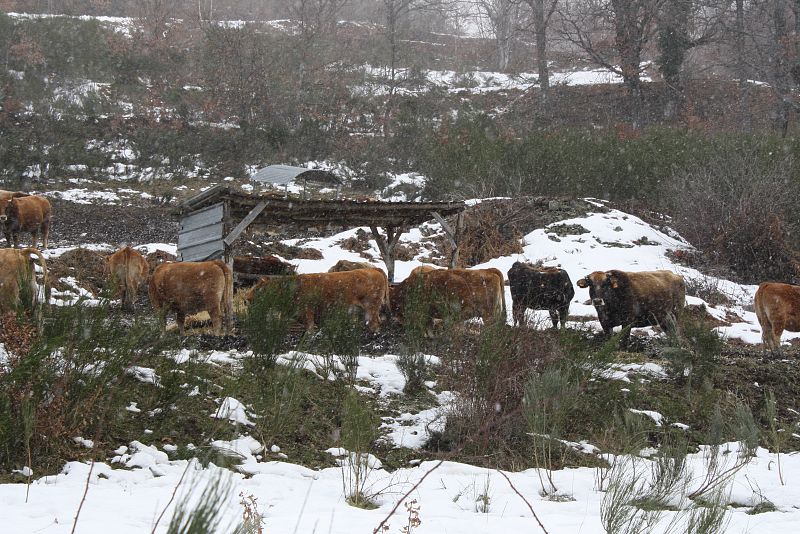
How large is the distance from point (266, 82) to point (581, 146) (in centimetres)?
1411

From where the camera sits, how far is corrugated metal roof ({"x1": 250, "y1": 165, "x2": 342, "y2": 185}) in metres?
21.2

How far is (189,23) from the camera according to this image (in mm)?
39938

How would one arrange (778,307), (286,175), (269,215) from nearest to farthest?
(778,307) → (269,215) → (286,175)

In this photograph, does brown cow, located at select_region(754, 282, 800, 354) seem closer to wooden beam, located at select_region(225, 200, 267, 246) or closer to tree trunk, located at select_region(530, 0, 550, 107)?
wooden beam, located at select_region(225, 200, 267, 246)

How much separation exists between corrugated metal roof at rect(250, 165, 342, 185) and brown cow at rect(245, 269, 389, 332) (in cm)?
1080

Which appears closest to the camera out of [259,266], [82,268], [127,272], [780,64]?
[127,272]

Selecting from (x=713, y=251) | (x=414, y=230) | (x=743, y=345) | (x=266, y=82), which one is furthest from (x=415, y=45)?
(x=743, y=345)

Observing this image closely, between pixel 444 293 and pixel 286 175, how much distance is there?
12049 mm

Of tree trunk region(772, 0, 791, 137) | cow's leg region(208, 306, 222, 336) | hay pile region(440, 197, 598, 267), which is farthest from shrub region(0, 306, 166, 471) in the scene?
tree trunk region(772, 0, 791, 137)

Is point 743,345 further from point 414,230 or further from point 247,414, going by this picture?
point 414,230

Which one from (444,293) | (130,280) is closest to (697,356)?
(444,293)

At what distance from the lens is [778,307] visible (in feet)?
31.5

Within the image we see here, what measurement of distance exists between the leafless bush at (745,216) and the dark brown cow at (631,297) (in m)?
6.73

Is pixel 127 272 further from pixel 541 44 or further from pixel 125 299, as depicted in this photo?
pixel 541 44
